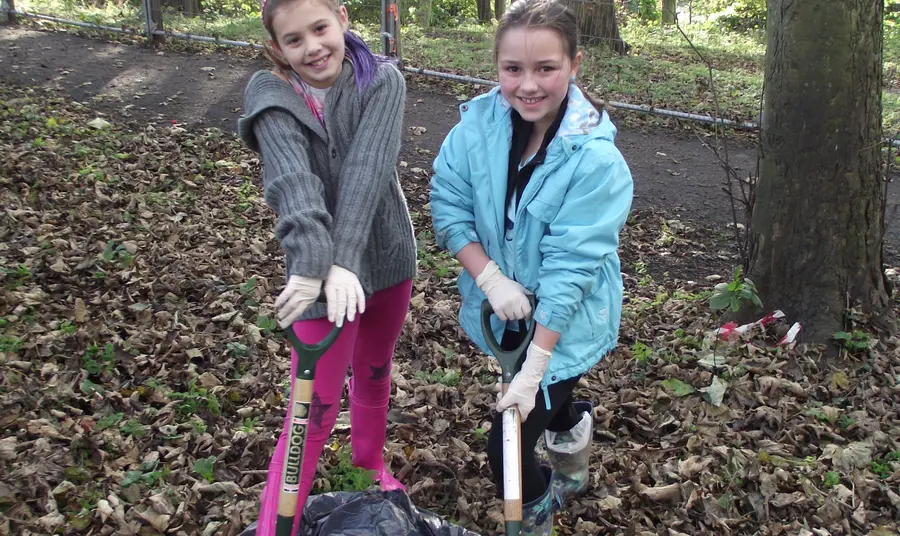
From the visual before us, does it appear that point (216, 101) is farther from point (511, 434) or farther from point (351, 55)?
point (511, 434)

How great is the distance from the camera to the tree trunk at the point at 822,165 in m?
3.56

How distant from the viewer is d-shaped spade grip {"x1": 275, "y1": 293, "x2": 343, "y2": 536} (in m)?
2.09

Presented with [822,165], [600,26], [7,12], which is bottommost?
[822,165]

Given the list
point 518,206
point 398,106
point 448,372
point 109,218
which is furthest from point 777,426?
point 109,218

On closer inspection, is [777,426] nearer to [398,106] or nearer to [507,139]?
[507,139]

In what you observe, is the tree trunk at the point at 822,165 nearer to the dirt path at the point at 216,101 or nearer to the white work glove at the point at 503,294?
the dirt path at the point at 216,101

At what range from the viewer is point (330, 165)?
2283 mm

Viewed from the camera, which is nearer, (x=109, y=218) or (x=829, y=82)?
(x=829, y=82)

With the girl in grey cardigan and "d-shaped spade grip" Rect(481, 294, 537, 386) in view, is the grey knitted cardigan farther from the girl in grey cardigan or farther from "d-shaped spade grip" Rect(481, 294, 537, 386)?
"d-shaped spade grip" Rect(481, 294, 537, 386)

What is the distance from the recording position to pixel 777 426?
→ 334 centimetres

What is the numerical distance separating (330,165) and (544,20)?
2.58 feet

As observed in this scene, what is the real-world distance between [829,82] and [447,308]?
239 cm

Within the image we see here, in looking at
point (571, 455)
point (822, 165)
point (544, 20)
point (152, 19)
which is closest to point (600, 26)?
point (152, 19)

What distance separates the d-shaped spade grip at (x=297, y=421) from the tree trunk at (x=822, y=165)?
2682 mm
